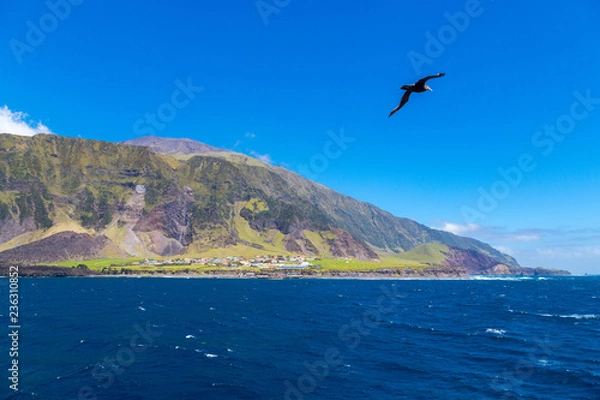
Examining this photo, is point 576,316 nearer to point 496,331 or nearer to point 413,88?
point 496,331

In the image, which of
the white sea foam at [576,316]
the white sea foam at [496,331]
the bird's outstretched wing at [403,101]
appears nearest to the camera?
the bird's outstretched wing at [403,101]

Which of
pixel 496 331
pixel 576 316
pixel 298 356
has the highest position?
pixel 298 356

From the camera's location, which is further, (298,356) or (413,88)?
(298,356)

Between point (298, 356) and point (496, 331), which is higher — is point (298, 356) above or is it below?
above

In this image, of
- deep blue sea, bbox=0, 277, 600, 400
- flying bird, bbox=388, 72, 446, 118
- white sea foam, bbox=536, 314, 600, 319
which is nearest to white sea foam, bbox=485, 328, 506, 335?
deep blue sea, bbox=0, 277, 600, 400

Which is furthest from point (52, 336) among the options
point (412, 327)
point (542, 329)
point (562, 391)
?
point (542, 329)

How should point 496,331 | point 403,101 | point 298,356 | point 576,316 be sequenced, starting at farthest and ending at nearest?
point 576,316
point 496,331
point 298,356
point 403,101

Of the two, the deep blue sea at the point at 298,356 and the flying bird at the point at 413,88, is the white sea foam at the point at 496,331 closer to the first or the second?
the deep blue sea at the point at 298,356

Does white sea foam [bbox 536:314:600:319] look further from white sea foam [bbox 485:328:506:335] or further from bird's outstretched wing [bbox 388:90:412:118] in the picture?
bird's outstretched wing [bbox 388:90:412:118]

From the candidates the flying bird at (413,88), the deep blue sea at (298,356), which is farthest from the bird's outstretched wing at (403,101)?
the deep blue sea at (298,356)

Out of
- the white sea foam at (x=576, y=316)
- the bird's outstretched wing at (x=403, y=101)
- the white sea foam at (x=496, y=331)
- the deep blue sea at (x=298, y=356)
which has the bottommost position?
the white sea foam at (x=576, y=316)

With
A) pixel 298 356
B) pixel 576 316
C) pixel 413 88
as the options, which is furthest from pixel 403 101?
pixel 576 316
